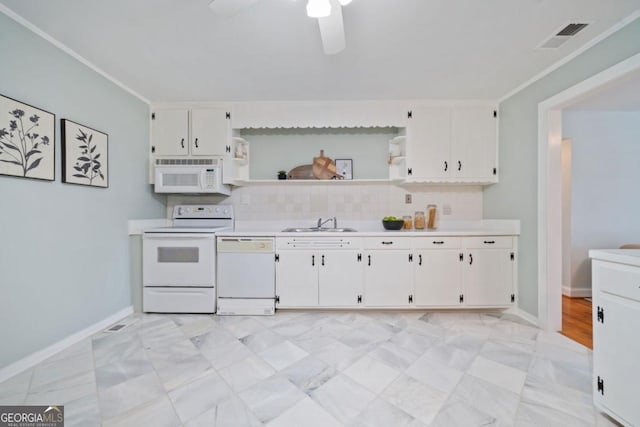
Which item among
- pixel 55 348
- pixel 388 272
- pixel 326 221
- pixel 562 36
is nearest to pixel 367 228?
pixel 326 221

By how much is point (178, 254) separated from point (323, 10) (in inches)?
101

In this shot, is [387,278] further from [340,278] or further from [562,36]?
[562,36]

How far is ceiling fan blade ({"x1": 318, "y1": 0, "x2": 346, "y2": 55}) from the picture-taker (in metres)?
1.37

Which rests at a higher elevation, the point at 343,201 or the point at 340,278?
the point at 343,201

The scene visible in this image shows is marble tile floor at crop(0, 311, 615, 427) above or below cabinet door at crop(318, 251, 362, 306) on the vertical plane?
below

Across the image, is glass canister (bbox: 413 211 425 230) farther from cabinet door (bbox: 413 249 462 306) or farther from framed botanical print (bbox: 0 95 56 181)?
framed botanical print (bbox: 0 95 56 181)

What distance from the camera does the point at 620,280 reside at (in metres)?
1.25

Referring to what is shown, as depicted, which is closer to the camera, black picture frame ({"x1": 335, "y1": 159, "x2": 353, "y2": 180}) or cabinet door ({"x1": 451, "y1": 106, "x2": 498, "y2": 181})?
cabinet door ({"x1": 451, "y1": 106, "x2": 498, "y2": 181})

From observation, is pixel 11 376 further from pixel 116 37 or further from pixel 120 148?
pixel 116 37

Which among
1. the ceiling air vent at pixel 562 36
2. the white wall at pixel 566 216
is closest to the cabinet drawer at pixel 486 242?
the white wall at pixel 566 216

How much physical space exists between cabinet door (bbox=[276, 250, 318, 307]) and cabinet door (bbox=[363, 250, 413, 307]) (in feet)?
1.84

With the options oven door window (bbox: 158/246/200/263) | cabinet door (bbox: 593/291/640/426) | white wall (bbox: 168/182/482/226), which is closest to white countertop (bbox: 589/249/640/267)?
cabinet door (bbox: 593/291/640/426)

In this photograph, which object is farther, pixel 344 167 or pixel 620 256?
pixel 344 167

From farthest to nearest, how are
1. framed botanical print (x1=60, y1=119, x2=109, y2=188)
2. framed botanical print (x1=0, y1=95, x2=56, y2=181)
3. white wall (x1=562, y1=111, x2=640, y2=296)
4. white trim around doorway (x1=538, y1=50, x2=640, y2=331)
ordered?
white wall (x1=562, y1=111, x2=640, y2=296), white trim around doorway (x1=538, y1=50, x2=640, y2=331), framed botanical print (x1=60, y1=119, x2=109, y2=188), framed botanical print (x1=0, y1=95, x2=56, y2=181)
